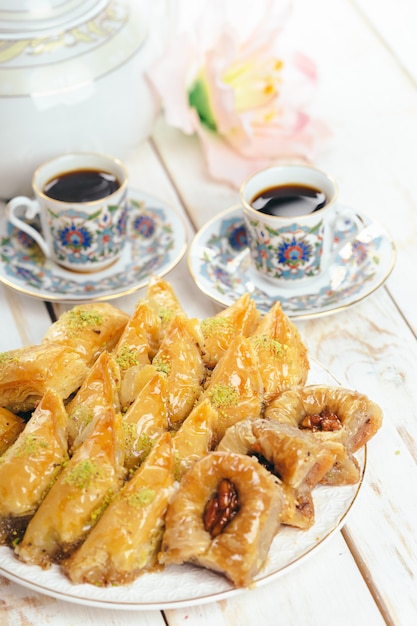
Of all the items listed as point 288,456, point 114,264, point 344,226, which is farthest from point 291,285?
point 288,456

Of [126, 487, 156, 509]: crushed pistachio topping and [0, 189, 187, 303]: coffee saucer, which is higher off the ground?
[126, 487, 156, 509]: crushed pistachio topping

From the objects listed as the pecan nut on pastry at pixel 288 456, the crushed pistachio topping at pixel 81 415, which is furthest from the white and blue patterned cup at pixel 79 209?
the pecan nut on pastry at pixel 288 456

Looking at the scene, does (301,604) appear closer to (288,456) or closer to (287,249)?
(288,456)

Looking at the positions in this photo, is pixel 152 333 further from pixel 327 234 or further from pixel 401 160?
pixel 401 160

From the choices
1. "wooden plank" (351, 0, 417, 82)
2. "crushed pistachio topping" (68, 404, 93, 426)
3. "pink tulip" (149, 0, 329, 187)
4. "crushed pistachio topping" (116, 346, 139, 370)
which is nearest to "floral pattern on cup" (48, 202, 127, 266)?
"pink tulip" (149, 0, 329, 187)

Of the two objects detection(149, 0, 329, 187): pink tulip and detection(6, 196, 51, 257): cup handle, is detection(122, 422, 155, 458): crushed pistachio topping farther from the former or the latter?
detection(149, 0, 329, 187): pink tulip

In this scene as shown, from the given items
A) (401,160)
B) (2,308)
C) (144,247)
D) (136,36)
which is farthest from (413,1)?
(2,308)
